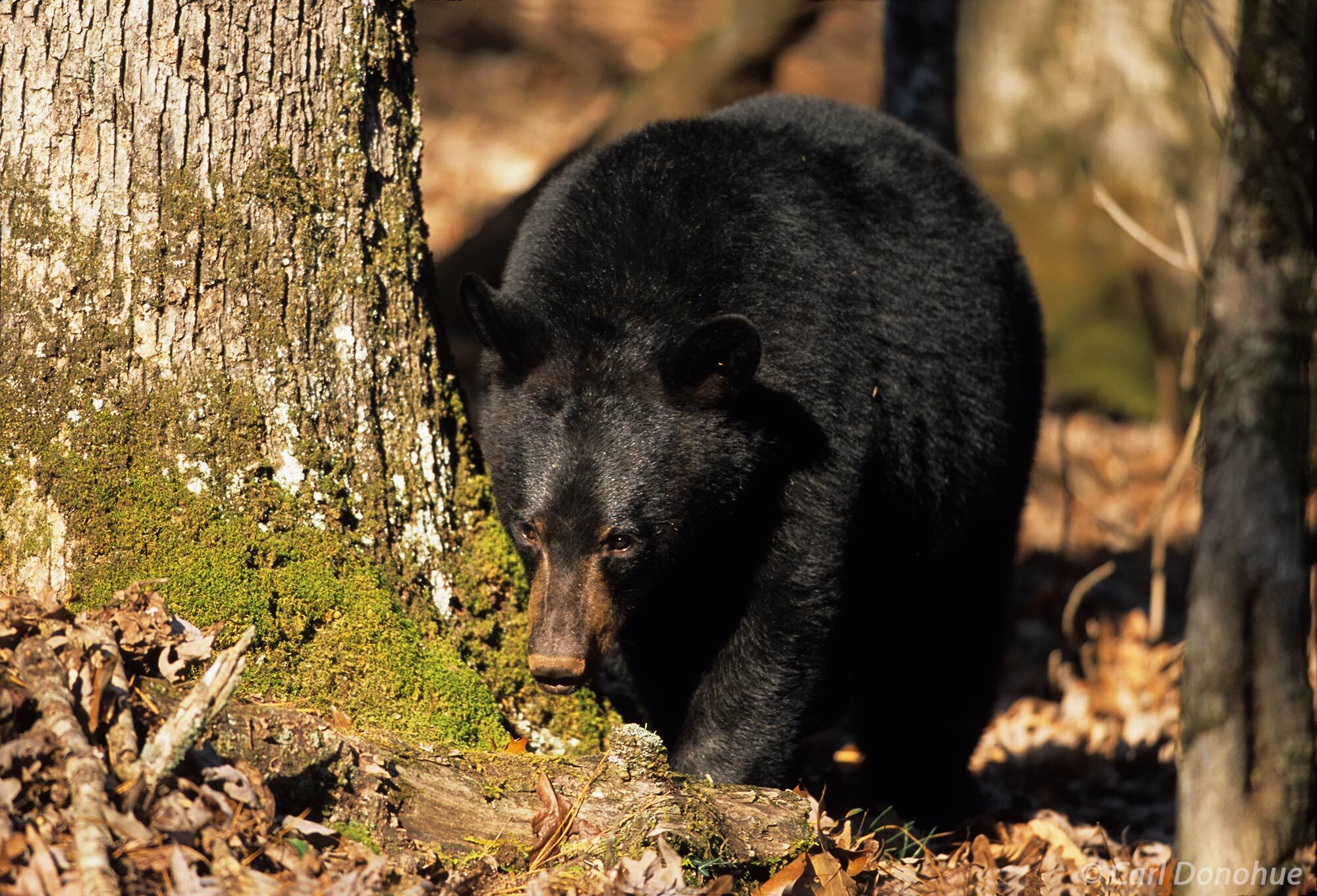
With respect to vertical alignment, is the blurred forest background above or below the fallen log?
above

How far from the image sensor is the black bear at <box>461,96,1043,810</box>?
3.93 m

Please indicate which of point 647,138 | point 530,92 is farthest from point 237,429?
point 530,92

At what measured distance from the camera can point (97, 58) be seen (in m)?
3.41

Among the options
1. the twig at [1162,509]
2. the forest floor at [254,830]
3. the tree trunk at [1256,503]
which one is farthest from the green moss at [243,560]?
the twig at [1162,509]

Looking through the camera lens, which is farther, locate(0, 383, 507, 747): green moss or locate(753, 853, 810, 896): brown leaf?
locate(0, 383, 507, 747): green moss

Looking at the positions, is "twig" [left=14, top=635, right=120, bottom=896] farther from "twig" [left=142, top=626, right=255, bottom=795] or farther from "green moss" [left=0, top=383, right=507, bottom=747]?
"green moss" [left=0, top=383, right=507, bottom=747]

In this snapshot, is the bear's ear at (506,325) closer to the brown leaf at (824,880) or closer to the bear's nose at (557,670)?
the bear's nose at (557,670)

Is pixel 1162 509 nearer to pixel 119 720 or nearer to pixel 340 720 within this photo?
pixel 340 720

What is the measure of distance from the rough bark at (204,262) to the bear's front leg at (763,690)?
1039 millimetres

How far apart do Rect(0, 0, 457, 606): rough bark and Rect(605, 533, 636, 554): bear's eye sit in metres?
0.60

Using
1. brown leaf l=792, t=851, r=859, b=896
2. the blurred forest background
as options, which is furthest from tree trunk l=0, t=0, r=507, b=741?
the blurred forest background

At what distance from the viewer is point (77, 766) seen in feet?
8.59

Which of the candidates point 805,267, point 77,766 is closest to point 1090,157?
point 805,267

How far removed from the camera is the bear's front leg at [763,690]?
13.5ft
